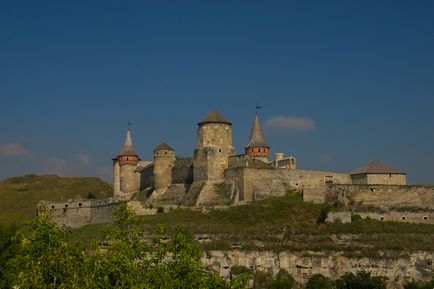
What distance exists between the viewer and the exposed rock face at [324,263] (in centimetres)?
6344

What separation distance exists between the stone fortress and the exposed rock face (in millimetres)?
5735

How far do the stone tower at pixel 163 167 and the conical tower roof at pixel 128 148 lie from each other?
961 centimetres

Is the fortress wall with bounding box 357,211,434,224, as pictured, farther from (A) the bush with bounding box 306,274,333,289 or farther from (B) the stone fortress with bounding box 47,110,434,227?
(A) the bush with bounding box 306,274,333,289

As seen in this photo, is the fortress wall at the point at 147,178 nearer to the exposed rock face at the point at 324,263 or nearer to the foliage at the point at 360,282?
the exposed rock face at the point at 324,263

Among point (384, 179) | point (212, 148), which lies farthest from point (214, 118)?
point (384, 179)

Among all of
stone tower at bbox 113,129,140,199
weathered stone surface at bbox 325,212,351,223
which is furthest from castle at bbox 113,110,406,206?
weathered stone surface at bbox 325,212,351,223

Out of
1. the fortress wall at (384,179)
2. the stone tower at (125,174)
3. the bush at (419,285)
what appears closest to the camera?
the bush at (419,285)

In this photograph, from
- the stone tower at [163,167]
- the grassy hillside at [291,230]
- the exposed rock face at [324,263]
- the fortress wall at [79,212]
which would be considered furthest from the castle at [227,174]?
the exposed rock face at [324,263]

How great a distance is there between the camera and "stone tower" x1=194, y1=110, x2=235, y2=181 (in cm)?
7425

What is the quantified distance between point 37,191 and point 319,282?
6002 cm

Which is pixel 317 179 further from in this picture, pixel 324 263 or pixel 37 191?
pixel 37 191

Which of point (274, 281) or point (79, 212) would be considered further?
point (79, 212)

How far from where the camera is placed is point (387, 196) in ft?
239

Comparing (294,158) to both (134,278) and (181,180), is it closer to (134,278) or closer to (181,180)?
(181,180)
